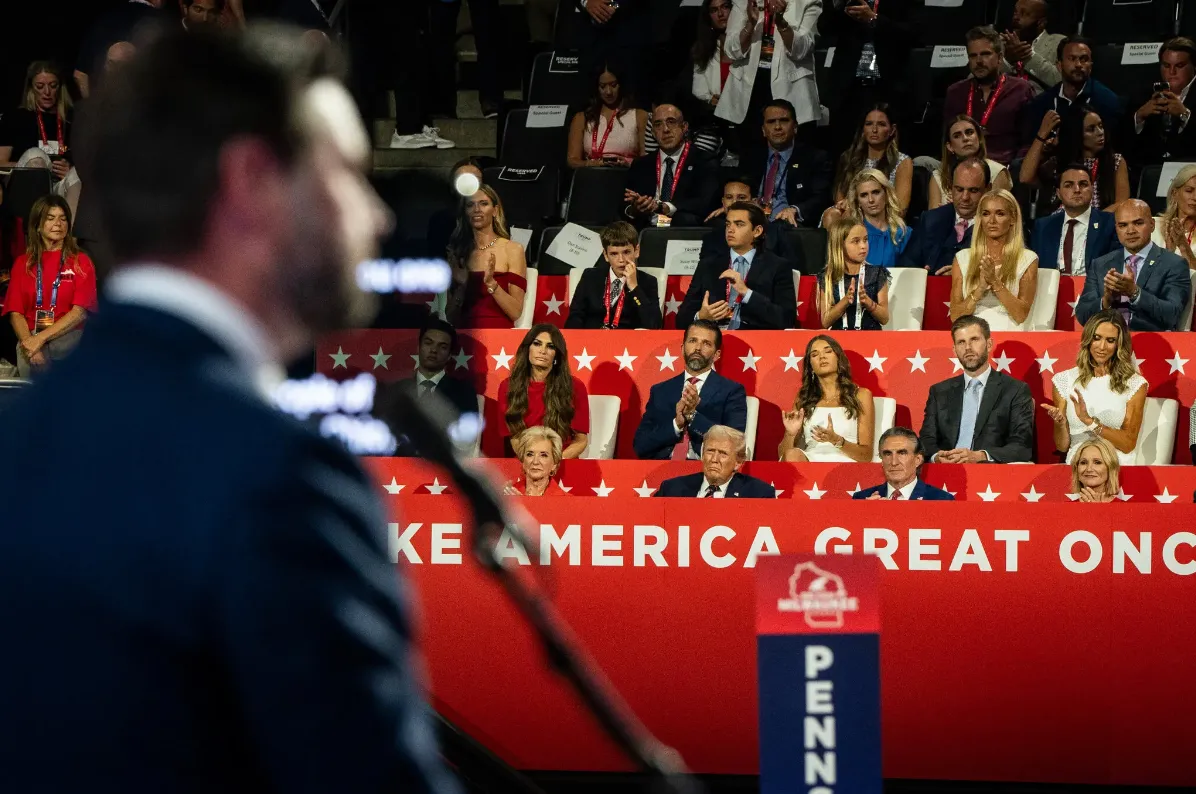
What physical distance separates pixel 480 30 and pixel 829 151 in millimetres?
3216

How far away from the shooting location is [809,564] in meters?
3.99

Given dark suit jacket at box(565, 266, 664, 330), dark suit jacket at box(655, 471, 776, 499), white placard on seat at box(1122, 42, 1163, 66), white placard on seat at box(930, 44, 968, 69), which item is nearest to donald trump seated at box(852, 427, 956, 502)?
dark suit jacket at box(655, 471, 776, 499)

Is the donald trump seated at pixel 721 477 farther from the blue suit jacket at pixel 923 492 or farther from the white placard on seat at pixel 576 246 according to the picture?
the white placard on seat at pixel 576 246

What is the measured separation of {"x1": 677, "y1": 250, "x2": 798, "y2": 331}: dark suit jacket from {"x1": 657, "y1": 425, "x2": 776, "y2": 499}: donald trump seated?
1.57 metres

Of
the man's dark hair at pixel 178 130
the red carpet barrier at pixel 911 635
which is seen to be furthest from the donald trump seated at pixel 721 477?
the man's dark hair at pixel 178 130

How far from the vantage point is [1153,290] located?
9.08 m

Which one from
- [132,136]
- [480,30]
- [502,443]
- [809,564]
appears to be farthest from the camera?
[480,30]

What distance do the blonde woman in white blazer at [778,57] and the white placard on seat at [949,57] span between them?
1103 millimetres

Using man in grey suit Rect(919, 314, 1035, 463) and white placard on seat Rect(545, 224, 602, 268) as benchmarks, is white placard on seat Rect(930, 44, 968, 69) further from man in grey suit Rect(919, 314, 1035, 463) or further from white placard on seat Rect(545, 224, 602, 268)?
man in grey suit Rect(919, 314, 1035, 463)

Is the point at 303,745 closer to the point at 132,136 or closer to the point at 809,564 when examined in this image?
the point at 132,136

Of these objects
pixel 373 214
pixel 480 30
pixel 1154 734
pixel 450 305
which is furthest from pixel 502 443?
pixel 373 214

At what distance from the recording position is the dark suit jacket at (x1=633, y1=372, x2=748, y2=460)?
341 inches

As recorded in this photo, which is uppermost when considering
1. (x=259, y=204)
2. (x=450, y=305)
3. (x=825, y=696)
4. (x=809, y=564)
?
(x=450, y=305)

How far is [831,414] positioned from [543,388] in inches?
64.2
